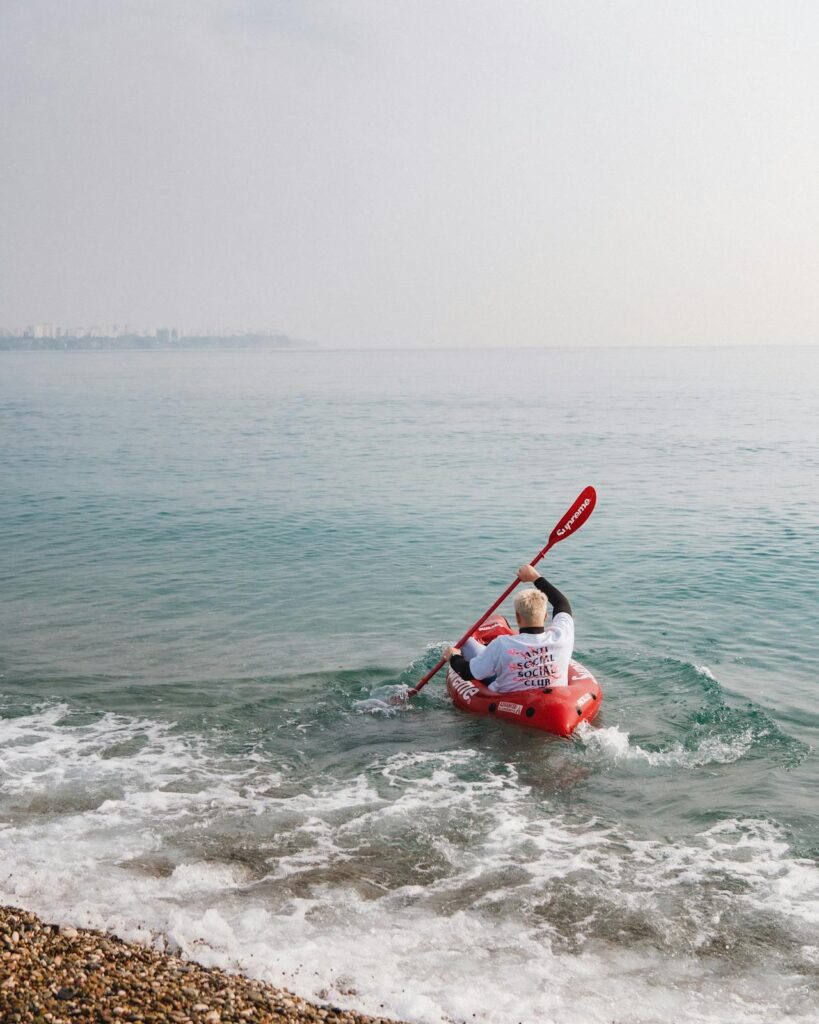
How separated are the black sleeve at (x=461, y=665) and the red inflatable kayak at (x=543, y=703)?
0.09 m

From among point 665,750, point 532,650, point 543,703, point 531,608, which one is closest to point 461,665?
point 532,650

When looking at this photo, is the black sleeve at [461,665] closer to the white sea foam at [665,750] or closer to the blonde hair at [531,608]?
the blonde hair at [531,608]

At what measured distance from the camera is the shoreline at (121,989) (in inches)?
188

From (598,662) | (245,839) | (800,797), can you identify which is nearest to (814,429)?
(598,662)

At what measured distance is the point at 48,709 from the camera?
10305 mm

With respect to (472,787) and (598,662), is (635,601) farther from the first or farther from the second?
(472,787)

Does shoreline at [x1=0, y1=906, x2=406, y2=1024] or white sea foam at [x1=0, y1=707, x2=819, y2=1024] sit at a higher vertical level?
shoreline at [x1=0, y1=906, x2=406, y2=1024]

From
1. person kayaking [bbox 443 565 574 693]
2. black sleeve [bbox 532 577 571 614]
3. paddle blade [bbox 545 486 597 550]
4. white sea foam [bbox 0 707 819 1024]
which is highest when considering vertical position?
paddle blade [bbox 545 486 597 550]

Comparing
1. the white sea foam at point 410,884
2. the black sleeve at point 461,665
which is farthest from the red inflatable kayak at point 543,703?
the white sea foam at point 410,884

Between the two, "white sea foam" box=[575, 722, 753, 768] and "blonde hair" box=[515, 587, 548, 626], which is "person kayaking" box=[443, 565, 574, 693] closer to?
"blonde hair" box=[515, 587, 548, 626]

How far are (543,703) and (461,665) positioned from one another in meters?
1.27

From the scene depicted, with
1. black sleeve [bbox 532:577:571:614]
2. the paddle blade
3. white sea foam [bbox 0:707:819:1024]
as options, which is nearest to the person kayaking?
black sleeve [bbox 532:577:571:614]

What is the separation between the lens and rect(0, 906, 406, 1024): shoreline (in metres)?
4.79

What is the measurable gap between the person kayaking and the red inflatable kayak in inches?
3.6
